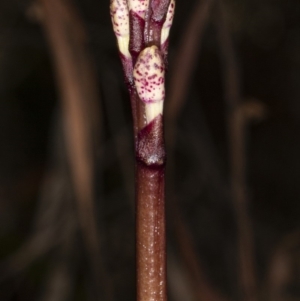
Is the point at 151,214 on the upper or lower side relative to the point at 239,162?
upper

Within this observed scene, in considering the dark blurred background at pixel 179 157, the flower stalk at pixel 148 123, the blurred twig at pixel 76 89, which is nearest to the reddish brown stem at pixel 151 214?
the flower stalk at pixel 148 123

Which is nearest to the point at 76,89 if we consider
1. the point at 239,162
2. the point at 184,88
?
the point at 184,88

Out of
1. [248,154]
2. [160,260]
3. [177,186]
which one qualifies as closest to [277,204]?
[248,154]

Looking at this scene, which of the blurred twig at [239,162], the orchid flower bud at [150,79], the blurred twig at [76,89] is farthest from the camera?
the blurred twig at [239,162]

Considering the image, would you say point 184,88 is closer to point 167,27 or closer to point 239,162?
point 239,162

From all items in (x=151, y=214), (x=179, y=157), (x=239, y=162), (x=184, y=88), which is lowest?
(x=179, y=157)

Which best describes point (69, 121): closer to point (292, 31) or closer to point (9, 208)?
point (9, 208)

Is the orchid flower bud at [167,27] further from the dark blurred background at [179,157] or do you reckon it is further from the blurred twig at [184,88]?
the dark blurred background at [179,157]
